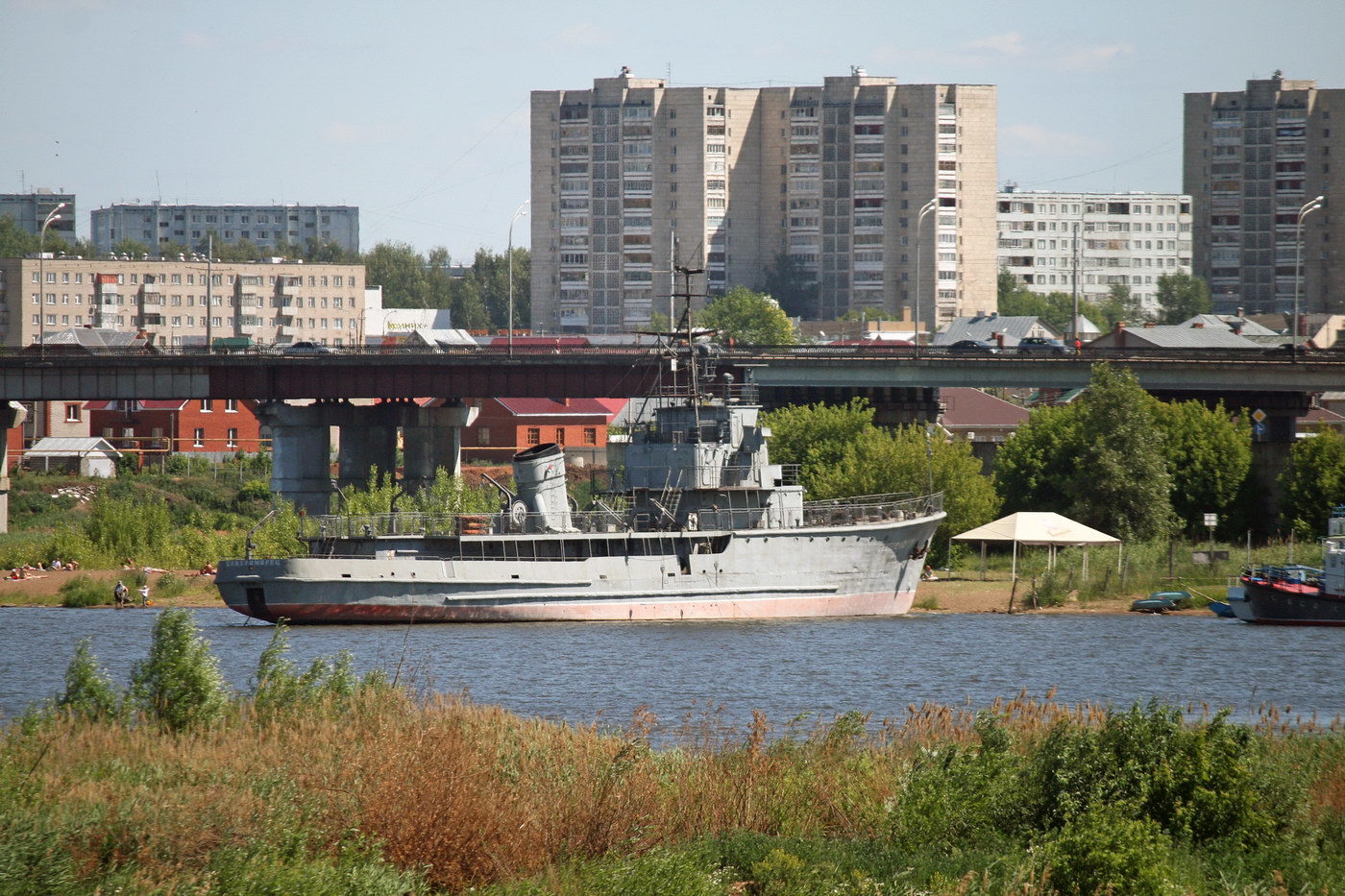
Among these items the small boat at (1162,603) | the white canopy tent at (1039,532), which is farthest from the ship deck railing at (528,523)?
the small boat at (1162,603)

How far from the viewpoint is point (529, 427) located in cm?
10462

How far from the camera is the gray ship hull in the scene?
4438 cm

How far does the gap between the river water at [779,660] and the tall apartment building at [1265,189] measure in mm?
140934

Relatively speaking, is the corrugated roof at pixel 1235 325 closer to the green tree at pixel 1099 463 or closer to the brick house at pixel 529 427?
the brick house at pixel 529 427

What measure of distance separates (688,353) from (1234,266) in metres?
154

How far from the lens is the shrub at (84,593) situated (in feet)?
165

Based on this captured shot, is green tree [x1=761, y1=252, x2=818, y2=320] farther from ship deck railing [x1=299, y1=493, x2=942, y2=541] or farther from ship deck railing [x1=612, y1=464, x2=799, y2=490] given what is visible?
ship deck railing [x1=612, y1=464, x2=799, y2=490]

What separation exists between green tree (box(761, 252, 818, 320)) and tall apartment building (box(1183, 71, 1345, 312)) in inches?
2035

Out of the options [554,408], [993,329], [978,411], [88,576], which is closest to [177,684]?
[88,576]

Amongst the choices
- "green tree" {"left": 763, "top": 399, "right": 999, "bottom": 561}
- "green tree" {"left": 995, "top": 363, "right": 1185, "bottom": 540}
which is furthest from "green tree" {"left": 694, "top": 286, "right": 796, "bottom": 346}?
"green tree" {"left": 763, "top": 399, "right": 999, "bottom": 561}

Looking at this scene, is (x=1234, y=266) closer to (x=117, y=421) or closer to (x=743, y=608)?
(x=117, y=421)

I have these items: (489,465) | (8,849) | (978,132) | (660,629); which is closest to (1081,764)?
(8,849)

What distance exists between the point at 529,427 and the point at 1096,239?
112 m

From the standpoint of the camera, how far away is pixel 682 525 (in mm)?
46969
